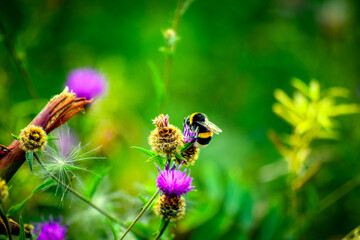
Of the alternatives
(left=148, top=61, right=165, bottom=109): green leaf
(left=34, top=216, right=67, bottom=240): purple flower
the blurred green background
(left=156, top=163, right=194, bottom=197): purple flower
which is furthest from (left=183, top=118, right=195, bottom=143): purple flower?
the blurred green background

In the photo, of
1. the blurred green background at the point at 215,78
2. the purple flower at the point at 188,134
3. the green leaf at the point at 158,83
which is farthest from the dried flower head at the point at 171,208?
the blurred green background at the point at 215,78

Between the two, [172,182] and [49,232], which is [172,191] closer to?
[172,182]

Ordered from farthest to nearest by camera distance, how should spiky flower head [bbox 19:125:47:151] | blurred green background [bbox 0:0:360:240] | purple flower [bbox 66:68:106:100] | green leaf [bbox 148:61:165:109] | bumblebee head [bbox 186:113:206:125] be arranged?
blurred green background [bbox 0:0:360:240]
purple flower [bbox 66:68:106:100]
green leaf [bbox 148:61:165:109]
bumblebee head [bbox 186:113:206:125]
spiky flower head [bbox 19:125:47:151]

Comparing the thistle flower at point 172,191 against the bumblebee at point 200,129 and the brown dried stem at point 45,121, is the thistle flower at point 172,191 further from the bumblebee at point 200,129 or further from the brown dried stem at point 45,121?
the brown dried stem at point 45,121

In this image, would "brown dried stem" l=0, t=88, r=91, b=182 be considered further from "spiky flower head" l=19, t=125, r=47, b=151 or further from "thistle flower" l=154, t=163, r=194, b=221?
"thistle flower" l=154, t=163, r=194, b=221

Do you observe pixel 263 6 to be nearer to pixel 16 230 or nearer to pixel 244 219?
pixel 244 219
